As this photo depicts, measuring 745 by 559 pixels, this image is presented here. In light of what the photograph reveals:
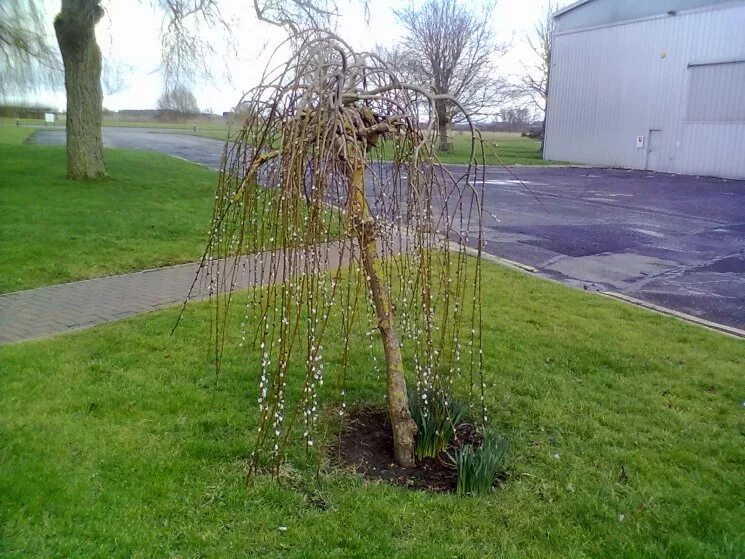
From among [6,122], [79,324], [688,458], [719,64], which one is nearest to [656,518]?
[688,458]

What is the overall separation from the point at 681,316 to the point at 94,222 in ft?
30.8

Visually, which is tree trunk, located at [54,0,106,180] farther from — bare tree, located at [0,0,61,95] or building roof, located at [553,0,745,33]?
building roof, located at [553,0,745,33]

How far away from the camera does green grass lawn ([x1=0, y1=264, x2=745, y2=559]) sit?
3.23 metres

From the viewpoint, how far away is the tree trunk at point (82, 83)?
14.9 m

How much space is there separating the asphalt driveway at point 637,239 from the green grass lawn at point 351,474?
1.58 m

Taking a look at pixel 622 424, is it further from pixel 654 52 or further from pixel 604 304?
pixel 654 52

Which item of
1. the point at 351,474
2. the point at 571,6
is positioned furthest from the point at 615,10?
the point at 351,474

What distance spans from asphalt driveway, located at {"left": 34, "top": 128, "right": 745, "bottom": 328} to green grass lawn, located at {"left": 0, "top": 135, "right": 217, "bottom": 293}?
5261mm

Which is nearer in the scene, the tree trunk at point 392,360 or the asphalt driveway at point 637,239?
the tree trunk at point 392,360

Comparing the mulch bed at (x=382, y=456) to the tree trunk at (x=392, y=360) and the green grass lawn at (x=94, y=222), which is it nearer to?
the tree trunk at (x=392, y=360)

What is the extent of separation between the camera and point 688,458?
413 cm

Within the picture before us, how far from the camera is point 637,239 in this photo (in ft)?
39.7

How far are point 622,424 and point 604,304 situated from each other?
10.6 feet

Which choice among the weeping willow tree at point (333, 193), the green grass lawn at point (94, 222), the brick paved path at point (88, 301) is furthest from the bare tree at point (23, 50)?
the weeping willow tree at point (333, 193)
